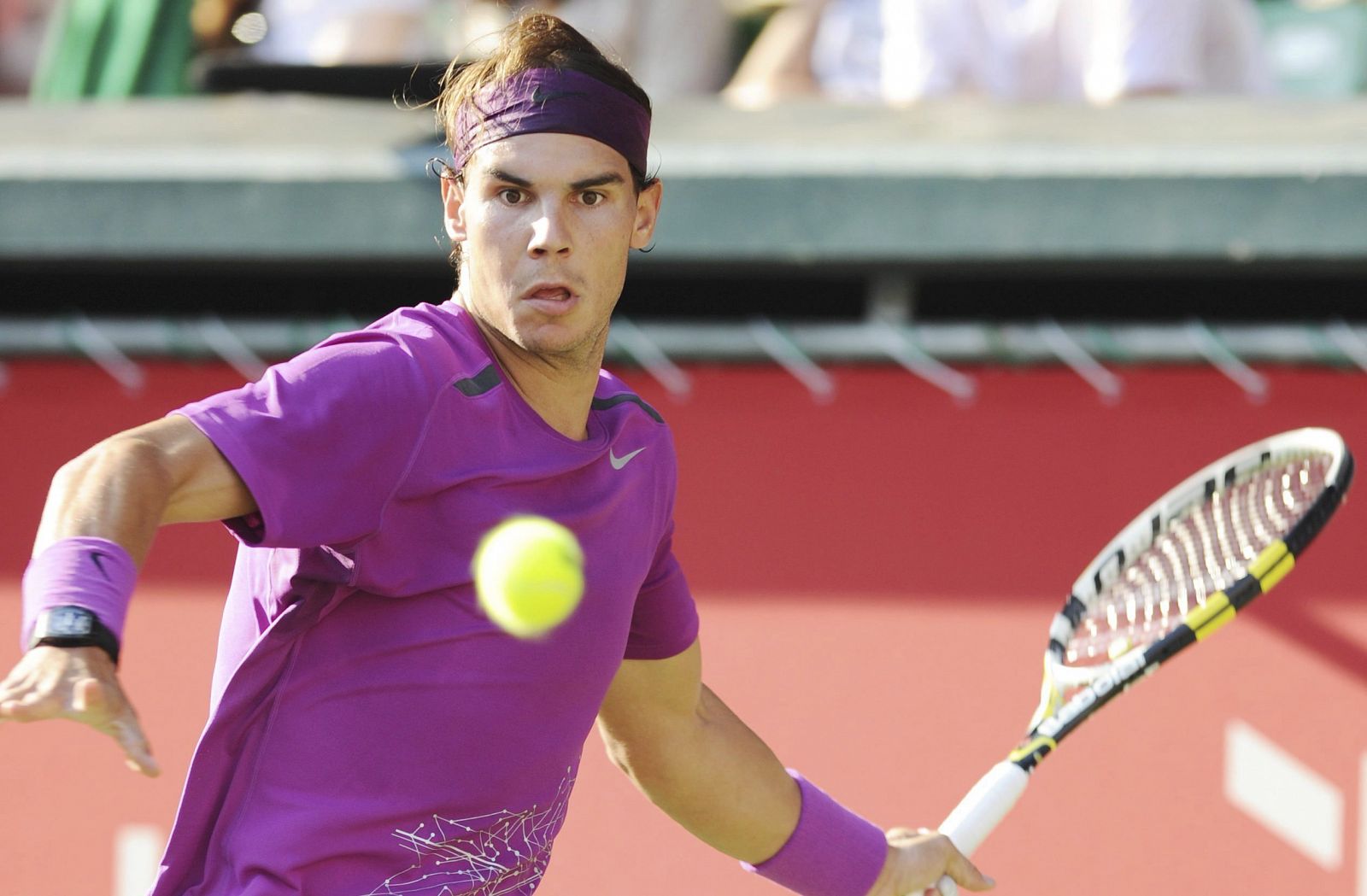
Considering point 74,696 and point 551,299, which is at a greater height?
point 551,299

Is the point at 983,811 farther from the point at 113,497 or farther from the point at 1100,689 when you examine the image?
the point at 113,497

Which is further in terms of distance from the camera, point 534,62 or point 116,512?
point 534,62

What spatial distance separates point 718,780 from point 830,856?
233mm

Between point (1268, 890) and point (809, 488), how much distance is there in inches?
55.8

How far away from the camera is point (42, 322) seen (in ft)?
13.8

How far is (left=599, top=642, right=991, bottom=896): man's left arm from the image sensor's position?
2.61 meters

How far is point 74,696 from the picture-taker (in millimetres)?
1457

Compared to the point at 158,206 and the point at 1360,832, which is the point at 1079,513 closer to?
the point at 1360,832

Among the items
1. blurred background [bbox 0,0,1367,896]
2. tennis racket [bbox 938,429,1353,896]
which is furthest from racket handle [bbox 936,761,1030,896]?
blurred background [bbox 0,0,1367,896]

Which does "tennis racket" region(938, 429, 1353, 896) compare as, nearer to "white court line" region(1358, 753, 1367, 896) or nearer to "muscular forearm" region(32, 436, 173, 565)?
"white court line" region(1358, 753, 1367, 896)

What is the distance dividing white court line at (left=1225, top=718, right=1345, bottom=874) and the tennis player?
2.17 meters

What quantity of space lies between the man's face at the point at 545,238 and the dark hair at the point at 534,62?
0.09 meters

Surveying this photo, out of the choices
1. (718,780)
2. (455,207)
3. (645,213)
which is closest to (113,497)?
(455,207)

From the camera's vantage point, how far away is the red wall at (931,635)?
3.94 m
